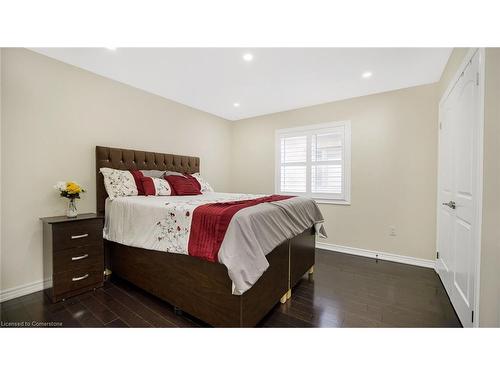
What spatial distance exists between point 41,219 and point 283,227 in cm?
240

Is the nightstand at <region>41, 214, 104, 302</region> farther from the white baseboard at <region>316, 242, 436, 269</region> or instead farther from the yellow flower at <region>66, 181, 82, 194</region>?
the white baseboard at <region>316, 242, 436, 269</region>

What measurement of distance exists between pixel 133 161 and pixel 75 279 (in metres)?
1.52

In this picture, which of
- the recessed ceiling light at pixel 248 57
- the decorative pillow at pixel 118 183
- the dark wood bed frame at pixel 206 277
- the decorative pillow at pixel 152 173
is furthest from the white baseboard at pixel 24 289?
the recessed ceiling light at pixel 248 57

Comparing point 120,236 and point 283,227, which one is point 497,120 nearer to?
point 283,227

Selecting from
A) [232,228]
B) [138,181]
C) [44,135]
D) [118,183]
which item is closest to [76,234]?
[118,183]

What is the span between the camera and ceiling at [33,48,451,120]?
6.84 ft

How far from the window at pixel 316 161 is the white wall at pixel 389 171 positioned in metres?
0.13

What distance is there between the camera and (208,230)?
148 cm

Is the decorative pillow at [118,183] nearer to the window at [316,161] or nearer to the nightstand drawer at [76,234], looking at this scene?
the nightstand drawer at [76,234]

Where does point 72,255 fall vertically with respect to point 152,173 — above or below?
below

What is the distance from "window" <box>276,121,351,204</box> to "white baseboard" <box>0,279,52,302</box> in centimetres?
345

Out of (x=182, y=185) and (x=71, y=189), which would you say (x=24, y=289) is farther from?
(x=182, y=185)

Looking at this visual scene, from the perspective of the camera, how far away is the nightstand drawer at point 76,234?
1.90 metres

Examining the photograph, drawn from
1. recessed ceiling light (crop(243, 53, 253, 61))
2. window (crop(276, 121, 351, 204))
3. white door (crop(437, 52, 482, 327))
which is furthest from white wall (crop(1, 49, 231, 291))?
white door (crop(437, 52, 482, 327))
